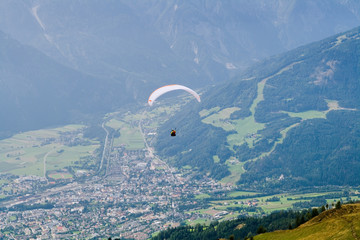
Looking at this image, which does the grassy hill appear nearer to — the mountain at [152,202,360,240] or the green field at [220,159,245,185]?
the mountain at [152,202,360,240]

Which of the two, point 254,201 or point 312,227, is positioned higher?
point 254,201

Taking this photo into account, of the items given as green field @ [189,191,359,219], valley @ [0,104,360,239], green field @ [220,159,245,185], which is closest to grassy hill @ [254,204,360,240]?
valley @ [0,104,360,239]

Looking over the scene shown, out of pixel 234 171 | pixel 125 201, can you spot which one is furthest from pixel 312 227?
pixel 234 171

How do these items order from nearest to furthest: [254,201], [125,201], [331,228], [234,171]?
[331,228] → [254,201] → [125,201] → [234,171]

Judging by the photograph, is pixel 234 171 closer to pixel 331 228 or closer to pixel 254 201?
pixel 254 201

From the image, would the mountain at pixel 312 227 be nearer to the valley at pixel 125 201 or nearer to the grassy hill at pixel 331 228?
the grassy hill at pixel 331 228

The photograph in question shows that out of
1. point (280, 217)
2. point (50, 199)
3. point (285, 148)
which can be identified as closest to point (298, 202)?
point (280, 217)

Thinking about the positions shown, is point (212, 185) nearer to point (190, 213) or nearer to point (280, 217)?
point (190, 213)

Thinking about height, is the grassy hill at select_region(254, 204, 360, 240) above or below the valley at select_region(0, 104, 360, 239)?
below
